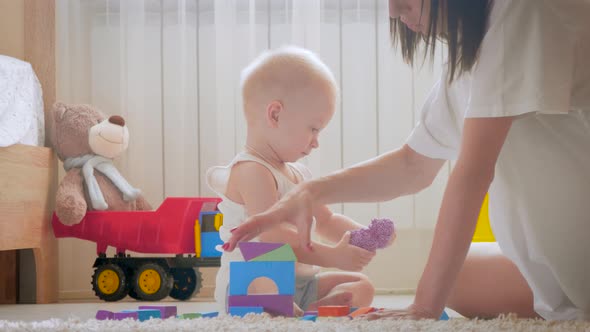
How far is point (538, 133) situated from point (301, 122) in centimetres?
58

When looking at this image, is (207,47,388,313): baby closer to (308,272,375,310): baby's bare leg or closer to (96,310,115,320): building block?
(308,272,375,310): baby's bare leg

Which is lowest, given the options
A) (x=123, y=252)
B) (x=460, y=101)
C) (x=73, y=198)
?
(x=123, y=252)

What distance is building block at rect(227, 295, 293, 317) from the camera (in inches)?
37.9

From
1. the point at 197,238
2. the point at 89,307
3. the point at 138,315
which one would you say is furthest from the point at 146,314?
the point at 197,238

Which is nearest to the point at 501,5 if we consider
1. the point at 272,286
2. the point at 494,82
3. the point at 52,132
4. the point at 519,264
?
the point at 494,82

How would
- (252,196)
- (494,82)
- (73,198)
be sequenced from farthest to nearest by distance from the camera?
(73,198) → (252,196) → (494,82)

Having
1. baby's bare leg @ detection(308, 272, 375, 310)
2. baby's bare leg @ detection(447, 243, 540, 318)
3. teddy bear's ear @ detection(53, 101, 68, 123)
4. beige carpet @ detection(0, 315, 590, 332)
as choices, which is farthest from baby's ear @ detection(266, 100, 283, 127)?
teddy bear's ear @ detection(53, 101, 68, 123)

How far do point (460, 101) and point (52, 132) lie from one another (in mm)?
1602

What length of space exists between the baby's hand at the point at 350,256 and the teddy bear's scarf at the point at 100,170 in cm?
123

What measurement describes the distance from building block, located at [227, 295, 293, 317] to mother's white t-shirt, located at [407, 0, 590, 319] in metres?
0.32

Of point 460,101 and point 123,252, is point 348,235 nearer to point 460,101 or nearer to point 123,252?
point 460,101

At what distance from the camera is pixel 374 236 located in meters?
1.21

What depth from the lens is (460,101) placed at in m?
1.08

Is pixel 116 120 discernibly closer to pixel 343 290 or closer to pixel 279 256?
pixel 343 290
